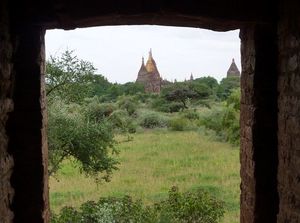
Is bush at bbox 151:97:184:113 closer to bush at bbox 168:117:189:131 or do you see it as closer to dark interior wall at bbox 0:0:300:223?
bush at bbox 168:117:189:131

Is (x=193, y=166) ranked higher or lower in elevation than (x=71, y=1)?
lower

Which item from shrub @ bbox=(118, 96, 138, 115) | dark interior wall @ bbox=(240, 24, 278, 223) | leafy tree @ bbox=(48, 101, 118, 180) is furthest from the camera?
shrub @ bbox=(118, 96, 138, 115)

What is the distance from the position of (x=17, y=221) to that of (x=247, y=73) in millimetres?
2019

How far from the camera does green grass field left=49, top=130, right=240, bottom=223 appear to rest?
11.0 m

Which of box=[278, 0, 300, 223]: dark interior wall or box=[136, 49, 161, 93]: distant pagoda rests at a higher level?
box=[136, 49, 161, 93]: distant pagoda

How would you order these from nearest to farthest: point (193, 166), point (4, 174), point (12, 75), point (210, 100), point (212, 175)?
point (4, 174) → point (12, 75) → point (212, 175) → point (193, 166) → point (210, 100)

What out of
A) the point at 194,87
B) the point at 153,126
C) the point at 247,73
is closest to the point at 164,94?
the point at 194,87

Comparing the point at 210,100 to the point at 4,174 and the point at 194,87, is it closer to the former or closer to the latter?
the point at 194,87

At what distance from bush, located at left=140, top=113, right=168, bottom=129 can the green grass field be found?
5.75 m

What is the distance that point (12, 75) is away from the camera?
11.5ft

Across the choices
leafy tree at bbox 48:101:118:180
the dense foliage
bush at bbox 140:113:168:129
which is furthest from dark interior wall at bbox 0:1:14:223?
bush at bbox 140:113:168:129

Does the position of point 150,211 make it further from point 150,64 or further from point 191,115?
point 150,64

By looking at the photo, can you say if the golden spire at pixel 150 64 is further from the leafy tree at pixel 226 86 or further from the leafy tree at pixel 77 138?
the leafy tree at pixel 77 138

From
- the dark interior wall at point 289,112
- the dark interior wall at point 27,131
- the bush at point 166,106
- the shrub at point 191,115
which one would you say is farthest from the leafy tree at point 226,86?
the dark interior wall at point 27,131
